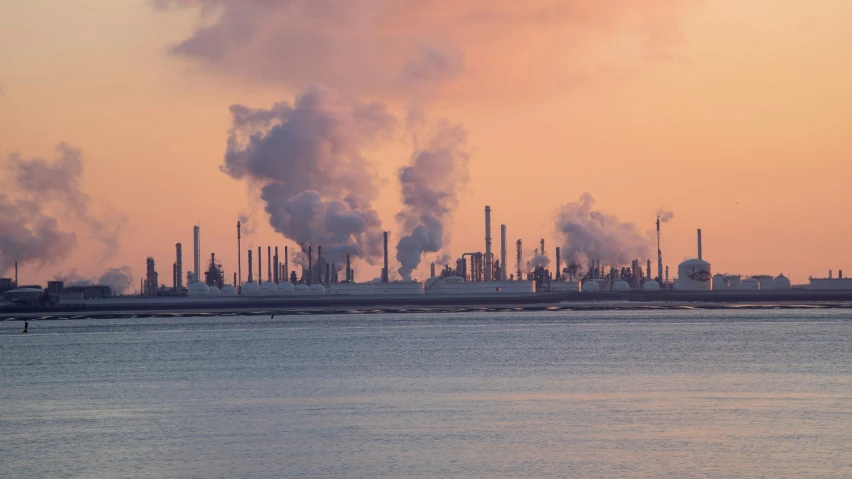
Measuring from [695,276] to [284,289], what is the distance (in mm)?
76494

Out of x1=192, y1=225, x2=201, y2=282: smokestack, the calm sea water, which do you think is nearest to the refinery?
x1=192, y1=225, x2=201, y2=282: smokestack

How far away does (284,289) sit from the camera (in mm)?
181750

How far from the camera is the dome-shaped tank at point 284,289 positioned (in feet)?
593

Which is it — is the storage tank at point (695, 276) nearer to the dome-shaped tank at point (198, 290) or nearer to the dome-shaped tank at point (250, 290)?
the dome-shaped tank at point (250, 290)

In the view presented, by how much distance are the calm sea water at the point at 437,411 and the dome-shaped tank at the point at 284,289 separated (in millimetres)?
97618

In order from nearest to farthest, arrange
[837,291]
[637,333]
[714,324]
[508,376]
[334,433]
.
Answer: [334,433] < [508,376] < [637,333] < [714,324] < [837,291]

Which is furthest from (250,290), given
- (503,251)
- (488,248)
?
(503,251)

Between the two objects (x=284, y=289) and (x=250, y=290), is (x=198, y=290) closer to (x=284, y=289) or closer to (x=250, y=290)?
(x=250, y=290)

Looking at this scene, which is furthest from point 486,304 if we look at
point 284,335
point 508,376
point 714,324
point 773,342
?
point 508,376

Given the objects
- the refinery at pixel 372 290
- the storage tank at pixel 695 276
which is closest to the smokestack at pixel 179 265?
the refinery at pixel 372 290

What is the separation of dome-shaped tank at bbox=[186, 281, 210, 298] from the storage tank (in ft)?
288

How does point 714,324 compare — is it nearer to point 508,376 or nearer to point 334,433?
point 508,376

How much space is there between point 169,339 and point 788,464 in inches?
3343

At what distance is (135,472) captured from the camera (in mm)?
28078
